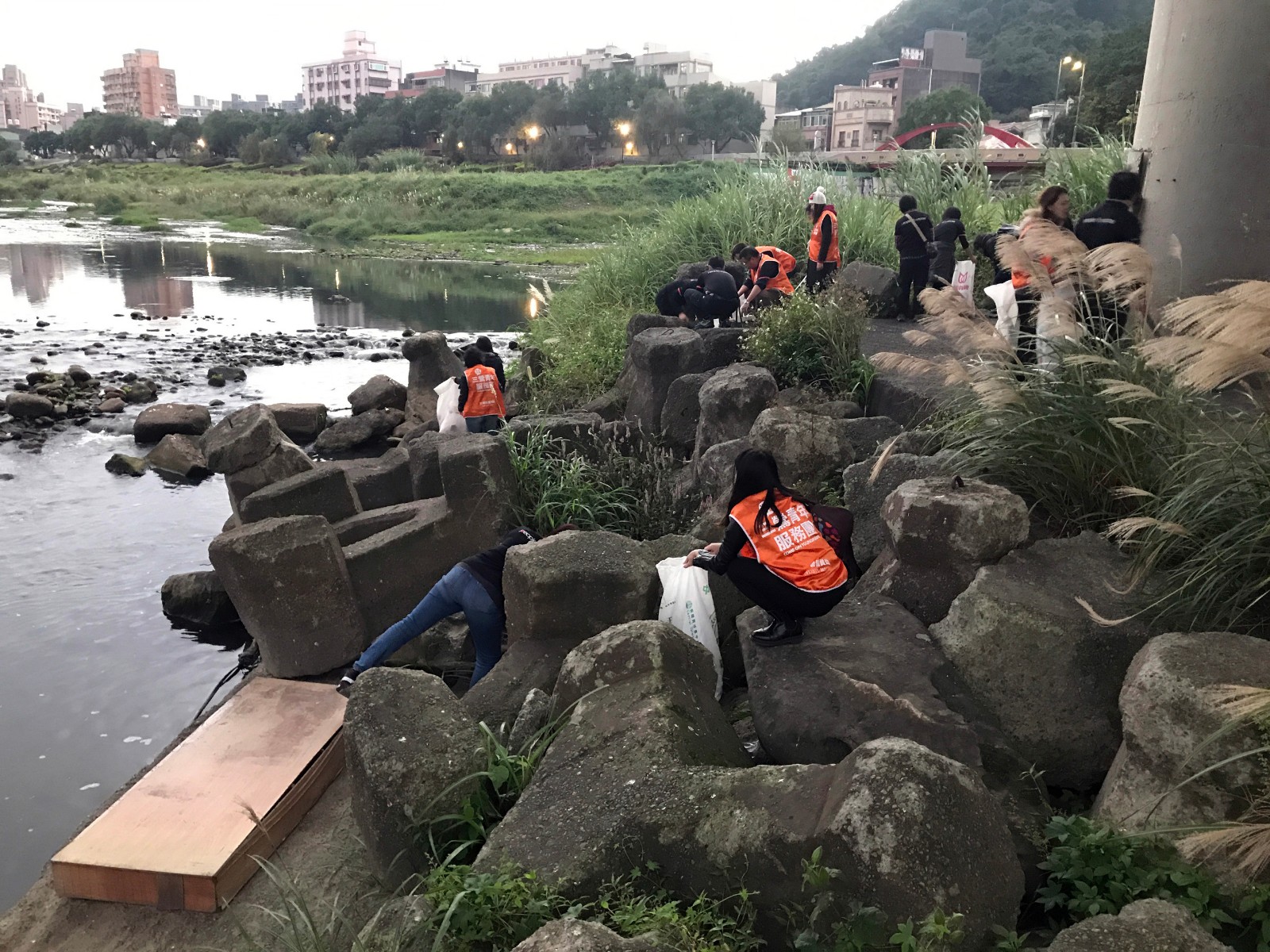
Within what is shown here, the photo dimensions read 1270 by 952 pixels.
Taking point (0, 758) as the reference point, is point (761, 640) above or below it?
above

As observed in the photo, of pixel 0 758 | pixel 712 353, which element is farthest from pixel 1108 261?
pixel 0 758

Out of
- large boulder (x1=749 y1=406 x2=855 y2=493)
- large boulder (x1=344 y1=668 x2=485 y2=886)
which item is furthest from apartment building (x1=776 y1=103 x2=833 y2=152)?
large boulder (x1=344 y1=668 x2=485 y2=886)

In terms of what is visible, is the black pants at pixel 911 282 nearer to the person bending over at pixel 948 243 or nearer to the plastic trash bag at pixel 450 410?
the person bending over at pixel 948 243

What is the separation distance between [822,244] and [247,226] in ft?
158

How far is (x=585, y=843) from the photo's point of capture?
317cm

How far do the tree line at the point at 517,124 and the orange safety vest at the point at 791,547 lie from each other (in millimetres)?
63014

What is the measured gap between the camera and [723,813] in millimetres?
3148

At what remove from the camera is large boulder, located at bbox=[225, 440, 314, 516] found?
8.69 metres

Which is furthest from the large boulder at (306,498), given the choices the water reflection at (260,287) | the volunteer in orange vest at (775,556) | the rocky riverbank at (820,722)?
the water reflection at (260,287)

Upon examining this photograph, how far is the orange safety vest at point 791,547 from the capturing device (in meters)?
4.39

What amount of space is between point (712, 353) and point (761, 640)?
16.9ft

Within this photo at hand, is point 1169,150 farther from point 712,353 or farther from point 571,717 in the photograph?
point 571,717

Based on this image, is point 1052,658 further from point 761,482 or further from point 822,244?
point 822,244

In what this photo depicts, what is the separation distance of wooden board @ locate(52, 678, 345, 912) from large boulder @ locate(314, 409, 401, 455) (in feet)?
23.8
